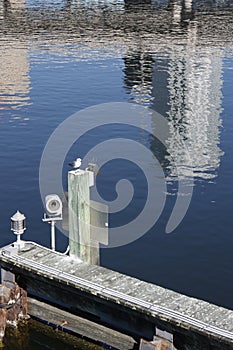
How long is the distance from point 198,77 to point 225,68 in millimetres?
3876

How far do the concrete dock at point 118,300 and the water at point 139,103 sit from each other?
4.71 metres

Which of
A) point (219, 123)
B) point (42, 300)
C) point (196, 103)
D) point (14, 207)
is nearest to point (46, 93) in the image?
point (196, 103)

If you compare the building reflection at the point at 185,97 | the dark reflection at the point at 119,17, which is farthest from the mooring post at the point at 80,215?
the dark reflection at the point at 119,17

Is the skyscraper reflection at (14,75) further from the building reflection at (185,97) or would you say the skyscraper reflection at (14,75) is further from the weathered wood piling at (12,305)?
the weathered wood piling at (12,305)

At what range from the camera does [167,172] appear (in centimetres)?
3247

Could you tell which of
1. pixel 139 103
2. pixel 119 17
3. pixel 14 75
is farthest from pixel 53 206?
pixel 119 17

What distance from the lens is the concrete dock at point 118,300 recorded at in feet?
50.2

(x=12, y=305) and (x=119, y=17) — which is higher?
(x=119, y=17)

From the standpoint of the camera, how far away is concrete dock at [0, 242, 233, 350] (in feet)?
50.2

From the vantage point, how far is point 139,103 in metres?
46.5

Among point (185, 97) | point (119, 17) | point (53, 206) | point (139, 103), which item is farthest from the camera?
point (119, 17)

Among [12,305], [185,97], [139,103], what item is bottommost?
[185,97]

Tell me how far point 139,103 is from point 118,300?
102 feet

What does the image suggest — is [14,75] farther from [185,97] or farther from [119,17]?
[119,17]
